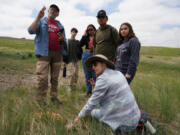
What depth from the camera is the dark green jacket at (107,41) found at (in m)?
3.77

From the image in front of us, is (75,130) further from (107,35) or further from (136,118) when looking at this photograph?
(107,35)

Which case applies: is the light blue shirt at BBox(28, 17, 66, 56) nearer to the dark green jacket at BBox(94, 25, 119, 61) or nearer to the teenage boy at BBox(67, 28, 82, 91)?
the dark green jacket at BBox(94, 25, 119, 61)

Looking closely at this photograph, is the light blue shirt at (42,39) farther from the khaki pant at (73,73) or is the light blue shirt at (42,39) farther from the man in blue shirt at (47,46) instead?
the khaki pant at (73,73)

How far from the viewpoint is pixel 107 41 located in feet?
12.6

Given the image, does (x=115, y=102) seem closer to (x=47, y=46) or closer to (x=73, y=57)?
(x=47, y=46)

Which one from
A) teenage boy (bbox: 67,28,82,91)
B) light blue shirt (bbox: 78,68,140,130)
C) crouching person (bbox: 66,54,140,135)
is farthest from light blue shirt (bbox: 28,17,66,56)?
teenage boy (bbox: 67,28,82,91)

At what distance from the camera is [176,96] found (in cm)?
364

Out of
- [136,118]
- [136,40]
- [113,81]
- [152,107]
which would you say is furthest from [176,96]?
[113,81]

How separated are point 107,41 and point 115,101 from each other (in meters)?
1.99

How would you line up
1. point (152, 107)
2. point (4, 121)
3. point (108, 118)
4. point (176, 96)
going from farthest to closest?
point (176, 96) < point (152, 107) < point (108, 118) < point (4, 121)

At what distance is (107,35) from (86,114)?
213 cm

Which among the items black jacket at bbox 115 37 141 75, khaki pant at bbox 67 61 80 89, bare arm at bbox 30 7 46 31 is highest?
bare arm at bbox 30 7 46 31

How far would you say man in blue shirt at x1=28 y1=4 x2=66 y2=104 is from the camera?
3490 millimetres

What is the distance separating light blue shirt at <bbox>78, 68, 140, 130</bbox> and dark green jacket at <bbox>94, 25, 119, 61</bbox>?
5.59 ft
